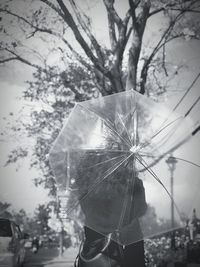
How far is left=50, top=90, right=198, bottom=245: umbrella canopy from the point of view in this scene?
315cm

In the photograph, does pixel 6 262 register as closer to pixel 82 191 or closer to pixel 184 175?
pixel 82 191

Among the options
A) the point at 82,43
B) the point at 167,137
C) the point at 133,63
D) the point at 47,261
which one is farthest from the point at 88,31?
the point at 47,261

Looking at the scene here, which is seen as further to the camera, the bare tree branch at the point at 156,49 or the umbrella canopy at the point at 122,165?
the bare tree branch at the point at 156,49

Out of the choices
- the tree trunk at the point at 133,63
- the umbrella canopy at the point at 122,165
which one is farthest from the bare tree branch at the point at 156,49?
the umbrella canopy at the point at 122,165

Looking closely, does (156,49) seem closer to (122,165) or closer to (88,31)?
(88,31)

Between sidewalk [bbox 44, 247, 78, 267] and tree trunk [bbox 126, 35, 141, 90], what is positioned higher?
tree trunk [bbox 126, 35, 141, 90]

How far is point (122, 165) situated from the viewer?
3408 mm

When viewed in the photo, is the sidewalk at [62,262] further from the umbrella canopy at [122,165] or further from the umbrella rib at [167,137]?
the umbrella rib at [167,137]

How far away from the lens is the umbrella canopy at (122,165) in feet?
10.3

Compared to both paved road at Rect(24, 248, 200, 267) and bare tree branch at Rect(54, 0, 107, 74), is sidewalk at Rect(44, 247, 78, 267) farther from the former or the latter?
bare tree branch at Rect(54, 0, 107, 74)

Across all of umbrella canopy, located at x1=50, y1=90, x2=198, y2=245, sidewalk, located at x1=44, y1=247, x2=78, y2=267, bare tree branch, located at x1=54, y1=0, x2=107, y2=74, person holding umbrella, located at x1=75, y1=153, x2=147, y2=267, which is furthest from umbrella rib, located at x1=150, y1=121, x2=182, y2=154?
sidewalk, located at x1=44, y1=247, x2=78, y2=267

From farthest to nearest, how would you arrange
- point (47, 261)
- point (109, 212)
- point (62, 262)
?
point (62, 262), point (47, 261), point (109, 212)

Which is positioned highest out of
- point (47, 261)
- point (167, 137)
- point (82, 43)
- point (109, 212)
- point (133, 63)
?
point (82, 43)

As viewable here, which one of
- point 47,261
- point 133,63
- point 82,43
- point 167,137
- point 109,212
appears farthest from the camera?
point 47,261
